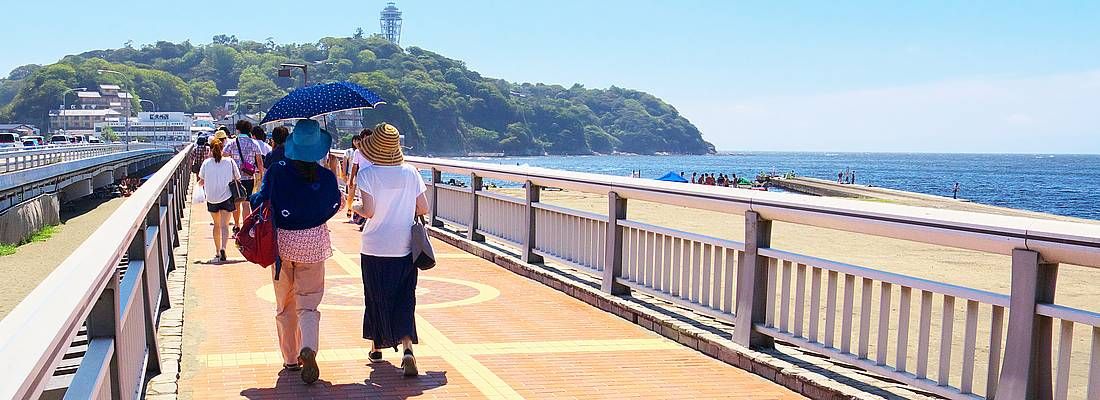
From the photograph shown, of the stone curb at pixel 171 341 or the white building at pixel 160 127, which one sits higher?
the stone curb at pixel 171 341

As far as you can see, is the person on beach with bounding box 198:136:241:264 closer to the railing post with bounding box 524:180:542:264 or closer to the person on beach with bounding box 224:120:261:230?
the person on beach with bounding box 224:120:261:230

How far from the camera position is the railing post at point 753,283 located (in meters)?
7.01

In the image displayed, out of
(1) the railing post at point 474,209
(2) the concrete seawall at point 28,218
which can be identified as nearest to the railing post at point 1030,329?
(1) the railing post at point 474,209

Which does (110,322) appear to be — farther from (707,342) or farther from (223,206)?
(223,206)

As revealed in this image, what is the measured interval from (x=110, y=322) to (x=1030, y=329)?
12.4 ft

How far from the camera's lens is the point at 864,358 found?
6102mm

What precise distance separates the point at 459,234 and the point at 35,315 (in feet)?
41.4

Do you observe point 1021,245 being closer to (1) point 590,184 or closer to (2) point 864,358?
(2) point 864,358

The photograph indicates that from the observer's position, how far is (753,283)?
7.02m

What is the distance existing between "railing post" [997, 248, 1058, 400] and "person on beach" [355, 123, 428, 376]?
11.2ft

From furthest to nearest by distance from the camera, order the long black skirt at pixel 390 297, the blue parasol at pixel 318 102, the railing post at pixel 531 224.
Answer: the railing post at pixel 531 224
the blue parasol at pixel 318 102
the long black skirt at pixel 390 297

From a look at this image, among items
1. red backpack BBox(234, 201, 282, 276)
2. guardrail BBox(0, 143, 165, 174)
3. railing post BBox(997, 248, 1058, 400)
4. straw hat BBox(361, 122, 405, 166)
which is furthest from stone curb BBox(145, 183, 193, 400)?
guardrail BBox(0, 143, 165, 174)

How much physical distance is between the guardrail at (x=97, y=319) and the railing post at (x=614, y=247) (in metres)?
3.56

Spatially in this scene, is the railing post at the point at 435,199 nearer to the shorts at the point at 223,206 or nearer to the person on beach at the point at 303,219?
the shorts at the point at 223,206
